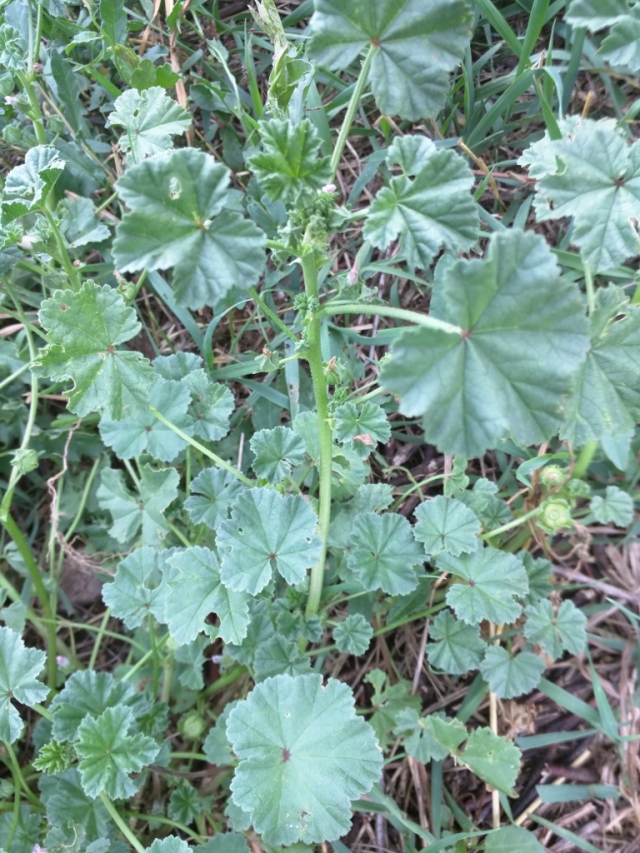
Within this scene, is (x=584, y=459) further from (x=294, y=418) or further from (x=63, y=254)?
(x=63, y=254)

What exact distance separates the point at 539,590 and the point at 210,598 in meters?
1.07

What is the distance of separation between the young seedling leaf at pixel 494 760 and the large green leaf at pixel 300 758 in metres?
0.43

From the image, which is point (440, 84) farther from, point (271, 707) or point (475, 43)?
point (271, 707)

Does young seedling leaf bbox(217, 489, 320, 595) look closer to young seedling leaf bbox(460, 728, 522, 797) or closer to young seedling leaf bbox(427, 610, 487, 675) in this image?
young seedling leaf bbox(427, 610, 487, 675)

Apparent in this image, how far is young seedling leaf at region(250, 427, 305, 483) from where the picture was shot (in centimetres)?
186

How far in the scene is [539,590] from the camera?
7.09 feet

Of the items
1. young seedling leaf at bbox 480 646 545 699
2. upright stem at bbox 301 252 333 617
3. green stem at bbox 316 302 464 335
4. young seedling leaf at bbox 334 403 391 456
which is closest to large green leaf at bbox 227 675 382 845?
upright stem at bbox 301 252 333 617

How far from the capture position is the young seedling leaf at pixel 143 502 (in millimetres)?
2176

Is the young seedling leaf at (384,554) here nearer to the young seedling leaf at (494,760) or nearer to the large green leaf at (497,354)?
the young seedling leaf at (494,760)

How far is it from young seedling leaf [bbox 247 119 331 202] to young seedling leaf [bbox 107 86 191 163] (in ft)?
2.72

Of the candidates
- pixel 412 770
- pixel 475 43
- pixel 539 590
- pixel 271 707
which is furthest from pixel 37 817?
pixel 475 43

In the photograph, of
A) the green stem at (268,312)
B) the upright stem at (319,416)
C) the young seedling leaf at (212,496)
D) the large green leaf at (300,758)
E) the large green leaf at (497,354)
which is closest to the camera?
the large green leaf at (497,354)

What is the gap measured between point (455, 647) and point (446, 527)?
1.40ft

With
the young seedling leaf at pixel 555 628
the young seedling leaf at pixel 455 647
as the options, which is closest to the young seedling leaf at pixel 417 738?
the young seedling leaf at pixel 455 647
